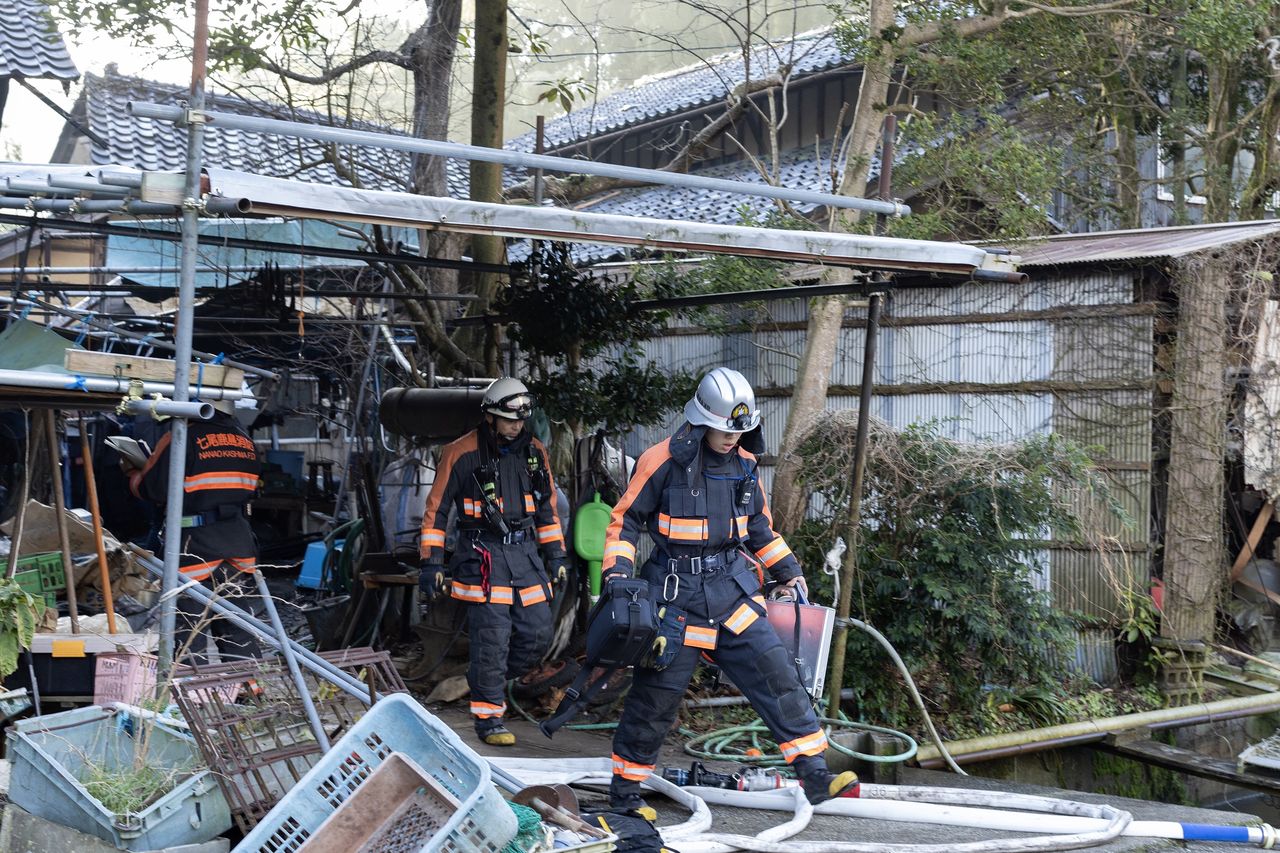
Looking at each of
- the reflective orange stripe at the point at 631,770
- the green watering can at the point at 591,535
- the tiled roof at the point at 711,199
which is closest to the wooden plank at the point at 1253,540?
the tiled roof at the point at 711,199

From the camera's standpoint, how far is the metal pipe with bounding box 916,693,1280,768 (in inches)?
289

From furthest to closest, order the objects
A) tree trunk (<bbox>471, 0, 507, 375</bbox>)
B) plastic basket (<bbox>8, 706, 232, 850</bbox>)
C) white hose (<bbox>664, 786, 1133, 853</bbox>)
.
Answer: tree trunk (<bbox>471, 0, 507, 375</bbox>) → white hose (<bbox>664, 786, 1133, 853</bbox>) → plastic basket (<bbox>8, 706, 232, 850</bbox>)

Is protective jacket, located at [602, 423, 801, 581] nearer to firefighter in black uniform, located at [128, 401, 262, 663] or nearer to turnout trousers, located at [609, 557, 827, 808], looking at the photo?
turnout trousers, located at [609, 557, 827, 808]

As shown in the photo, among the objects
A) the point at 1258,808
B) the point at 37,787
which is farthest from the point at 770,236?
Answer: the point at 1258,808

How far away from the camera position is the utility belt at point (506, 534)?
7.31 m

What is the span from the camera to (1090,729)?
25.7ft

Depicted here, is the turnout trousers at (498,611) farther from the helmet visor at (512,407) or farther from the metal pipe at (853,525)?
the metal pipe at (853,525)

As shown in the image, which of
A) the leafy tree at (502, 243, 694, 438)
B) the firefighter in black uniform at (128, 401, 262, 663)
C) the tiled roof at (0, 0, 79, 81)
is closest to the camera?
the firefighter in black uniform at (128, 401, 262, 663)

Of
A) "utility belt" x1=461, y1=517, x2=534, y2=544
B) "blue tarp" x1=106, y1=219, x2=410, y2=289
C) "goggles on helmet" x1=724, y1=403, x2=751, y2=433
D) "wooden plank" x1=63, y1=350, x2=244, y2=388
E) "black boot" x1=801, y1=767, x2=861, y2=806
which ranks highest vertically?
"blue tarp" x1=106, y1=219, x2=410, y2=289

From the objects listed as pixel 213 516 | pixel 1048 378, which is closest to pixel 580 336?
pixel 213 516

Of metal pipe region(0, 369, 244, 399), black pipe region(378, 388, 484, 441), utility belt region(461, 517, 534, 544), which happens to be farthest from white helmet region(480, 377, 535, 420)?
metal pipe region(0, 369, 244, 399)

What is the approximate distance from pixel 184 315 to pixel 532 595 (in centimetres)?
343

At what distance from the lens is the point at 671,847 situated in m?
5.06

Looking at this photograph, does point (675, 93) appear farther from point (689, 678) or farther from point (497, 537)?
point (689, 678)
